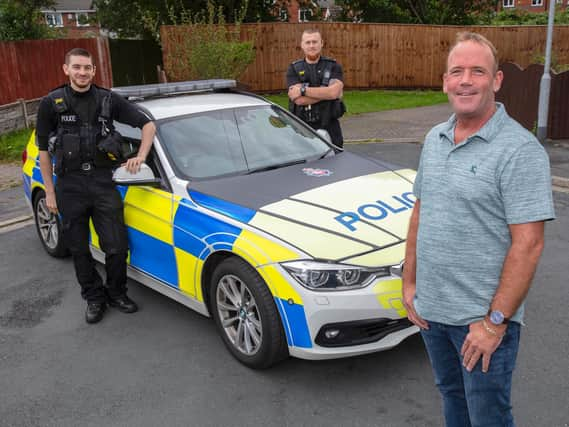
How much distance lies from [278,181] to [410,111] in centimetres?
1277

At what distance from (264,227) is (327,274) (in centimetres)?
52

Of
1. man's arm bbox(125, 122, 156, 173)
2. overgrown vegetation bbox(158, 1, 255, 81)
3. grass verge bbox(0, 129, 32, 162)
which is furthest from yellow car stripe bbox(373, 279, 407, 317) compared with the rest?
overgrown vegetation bbox(158, 1, 255, 81)

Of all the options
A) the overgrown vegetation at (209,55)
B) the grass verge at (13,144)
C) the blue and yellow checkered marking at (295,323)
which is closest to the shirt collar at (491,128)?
the blue and yellow checkered marking at (295,323)

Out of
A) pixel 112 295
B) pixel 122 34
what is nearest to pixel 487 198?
pixel 112 295

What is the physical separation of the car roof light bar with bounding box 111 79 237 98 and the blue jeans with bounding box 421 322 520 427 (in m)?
3.65

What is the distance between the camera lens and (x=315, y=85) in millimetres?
6430

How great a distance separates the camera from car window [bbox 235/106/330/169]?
4789 mm

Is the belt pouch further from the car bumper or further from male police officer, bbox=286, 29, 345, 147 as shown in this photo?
male police officer, bbox=286, 29, 345, 147

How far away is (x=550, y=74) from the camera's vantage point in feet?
34.9

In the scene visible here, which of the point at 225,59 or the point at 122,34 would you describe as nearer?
the point at 225,59

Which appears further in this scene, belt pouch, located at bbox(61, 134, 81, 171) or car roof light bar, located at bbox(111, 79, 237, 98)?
car roof light bar, located at bbox(111, 79, 237, 98)

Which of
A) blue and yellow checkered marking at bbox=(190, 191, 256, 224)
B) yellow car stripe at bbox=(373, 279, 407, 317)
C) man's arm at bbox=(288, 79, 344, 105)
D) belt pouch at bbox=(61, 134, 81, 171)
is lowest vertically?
yellow car stripe at bbox=(373, 279, 407, 317)

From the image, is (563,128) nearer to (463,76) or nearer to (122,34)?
(463,76)

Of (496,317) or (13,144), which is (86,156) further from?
(13,144)
